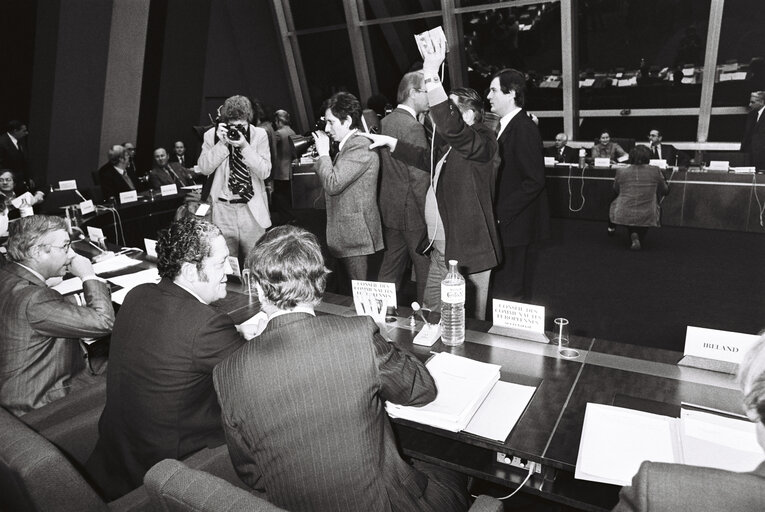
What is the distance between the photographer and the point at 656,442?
1.29m

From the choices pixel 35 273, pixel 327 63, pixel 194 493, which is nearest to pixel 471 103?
pixel 35 273

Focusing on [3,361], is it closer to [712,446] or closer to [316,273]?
[316,273]

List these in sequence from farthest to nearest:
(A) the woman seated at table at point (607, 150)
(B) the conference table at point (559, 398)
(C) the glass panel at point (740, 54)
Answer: (A) the woman seated at table at point (607, 150), (C) the glass panel at point (740, 54), (B) the conference table at point (559, 398)

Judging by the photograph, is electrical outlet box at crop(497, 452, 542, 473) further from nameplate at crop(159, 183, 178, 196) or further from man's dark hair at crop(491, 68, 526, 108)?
nameplate at crop(159, 183, 178, 196)

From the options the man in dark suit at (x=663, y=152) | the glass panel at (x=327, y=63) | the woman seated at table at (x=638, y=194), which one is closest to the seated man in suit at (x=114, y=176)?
the glass panel at (x=327, y=63)

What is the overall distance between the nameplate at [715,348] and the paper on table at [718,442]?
0.95 feet

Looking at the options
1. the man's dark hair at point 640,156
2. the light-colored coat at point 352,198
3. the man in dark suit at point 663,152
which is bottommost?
the light-colored coat at point 352,198

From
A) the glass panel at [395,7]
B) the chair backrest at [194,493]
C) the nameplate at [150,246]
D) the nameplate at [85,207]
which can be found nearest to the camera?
the chair backrest at [194,493]

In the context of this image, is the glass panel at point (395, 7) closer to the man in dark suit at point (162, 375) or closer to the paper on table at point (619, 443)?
the man in dark suit at point (162, 375)

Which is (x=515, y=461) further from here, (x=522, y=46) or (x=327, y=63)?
(x=327, y=63)

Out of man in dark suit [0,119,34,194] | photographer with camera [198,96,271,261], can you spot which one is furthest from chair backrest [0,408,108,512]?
man in dark suit [0,119,34,194]

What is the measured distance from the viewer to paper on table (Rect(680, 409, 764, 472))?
3.97ft

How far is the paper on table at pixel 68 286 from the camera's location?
258 cm

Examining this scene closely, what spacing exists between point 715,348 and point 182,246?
5.31ft
